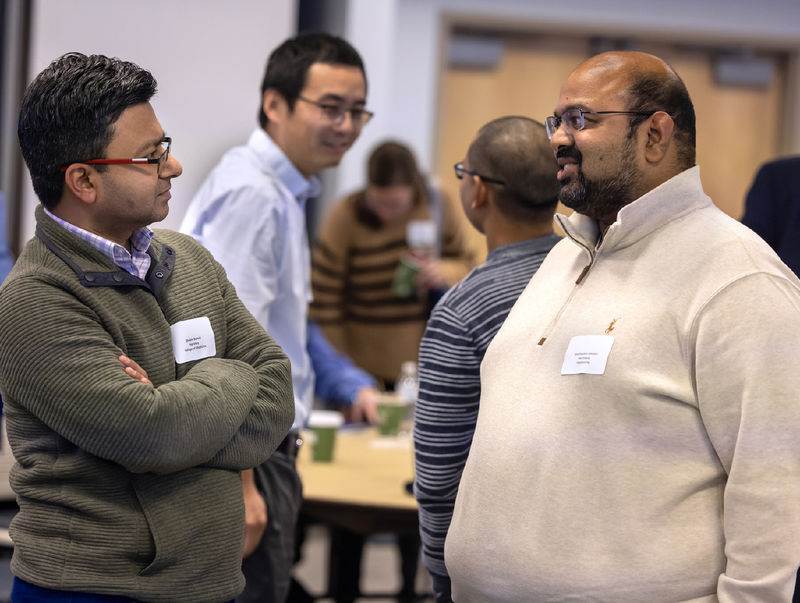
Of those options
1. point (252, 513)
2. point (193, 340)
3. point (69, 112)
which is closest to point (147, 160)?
point (69, 112)

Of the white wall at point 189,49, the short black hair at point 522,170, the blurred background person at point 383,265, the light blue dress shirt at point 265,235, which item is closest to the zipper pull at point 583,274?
the short black hair at point 522,170

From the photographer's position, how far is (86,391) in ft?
4.62

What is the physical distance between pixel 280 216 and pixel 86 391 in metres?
0.91

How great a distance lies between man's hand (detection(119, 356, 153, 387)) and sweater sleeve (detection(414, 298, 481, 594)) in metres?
0.61

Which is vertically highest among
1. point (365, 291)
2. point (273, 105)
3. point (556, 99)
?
point (556, 99)

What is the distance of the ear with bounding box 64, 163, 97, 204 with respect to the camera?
1.53 meters

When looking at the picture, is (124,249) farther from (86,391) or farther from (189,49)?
(189,49)

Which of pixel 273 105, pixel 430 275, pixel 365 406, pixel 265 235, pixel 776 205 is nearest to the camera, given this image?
pixel 265 235

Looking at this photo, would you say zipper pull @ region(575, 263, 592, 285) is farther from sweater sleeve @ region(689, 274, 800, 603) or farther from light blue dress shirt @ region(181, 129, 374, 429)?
light blue dress shirt @ region(181, 129, 374, 429)

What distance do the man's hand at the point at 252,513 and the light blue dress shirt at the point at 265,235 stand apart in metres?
0.19

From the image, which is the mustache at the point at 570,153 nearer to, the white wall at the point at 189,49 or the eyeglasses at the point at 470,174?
the eyeglasses at the point at 470,174

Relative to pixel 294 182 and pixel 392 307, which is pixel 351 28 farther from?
pixel 294 182

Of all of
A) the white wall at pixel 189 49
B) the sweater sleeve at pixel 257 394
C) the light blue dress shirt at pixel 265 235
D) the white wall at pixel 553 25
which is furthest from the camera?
the white wall at pixel 553 25

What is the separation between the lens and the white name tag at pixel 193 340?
5.23 ft
